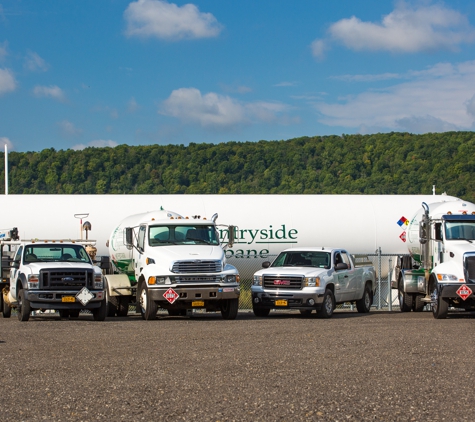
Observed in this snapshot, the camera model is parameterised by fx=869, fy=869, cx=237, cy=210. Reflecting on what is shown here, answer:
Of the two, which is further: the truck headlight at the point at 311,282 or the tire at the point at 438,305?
the truck headlight at the point at 311,282

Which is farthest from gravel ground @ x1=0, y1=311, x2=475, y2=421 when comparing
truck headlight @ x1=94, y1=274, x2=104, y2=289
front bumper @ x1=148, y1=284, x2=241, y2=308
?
truck headlight @ x1=94, y1=274, x2=104, y2=289

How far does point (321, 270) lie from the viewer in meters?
22.0

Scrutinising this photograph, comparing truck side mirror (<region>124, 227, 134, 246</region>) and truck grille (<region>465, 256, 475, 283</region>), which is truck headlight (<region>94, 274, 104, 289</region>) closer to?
truck side mirror (<region>124, 227, 134, 246</region>)

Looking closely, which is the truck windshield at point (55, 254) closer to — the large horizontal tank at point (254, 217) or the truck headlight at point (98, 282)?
the truck headlight at point (98, 282)

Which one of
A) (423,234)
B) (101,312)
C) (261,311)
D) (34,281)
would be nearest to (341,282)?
(261,311)

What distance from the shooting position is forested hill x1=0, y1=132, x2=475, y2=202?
72.6m

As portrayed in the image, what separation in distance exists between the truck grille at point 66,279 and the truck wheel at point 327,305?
569cm

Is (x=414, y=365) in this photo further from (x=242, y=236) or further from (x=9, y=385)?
(x=242, y=236)

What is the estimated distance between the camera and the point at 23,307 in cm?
1969

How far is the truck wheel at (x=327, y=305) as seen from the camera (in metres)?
21.5

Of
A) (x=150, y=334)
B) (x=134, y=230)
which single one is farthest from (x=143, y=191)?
(x=150, y=334)

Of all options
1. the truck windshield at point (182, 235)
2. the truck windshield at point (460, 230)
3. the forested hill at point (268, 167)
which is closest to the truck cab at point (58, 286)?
the truck windshield at point (182, 235)

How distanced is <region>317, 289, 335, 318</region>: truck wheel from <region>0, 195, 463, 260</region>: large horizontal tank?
754cm

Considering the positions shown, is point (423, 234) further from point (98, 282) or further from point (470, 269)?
point (98, 282)
